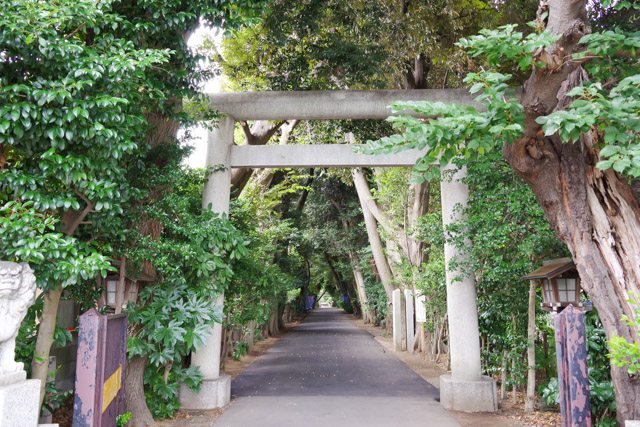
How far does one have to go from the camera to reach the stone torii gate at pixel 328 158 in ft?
24.7

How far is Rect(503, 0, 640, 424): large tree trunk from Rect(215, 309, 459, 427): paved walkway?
3178mm

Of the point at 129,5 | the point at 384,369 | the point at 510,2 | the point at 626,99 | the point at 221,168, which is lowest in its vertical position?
the point at 384,369

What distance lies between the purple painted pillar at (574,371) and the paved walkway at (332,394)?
114 inches

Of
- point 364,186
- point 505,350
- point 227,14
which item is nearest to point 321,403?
point 505,350

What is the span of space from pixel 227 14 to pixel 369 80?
12.5 feet

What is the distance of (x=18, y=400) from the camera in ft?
11.5

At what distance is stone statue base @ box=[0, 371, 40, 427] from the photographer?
3.36 meters

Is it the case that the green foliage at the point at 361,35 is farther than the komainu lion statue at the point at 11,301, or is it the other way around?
the green foliage at the point at 361,35

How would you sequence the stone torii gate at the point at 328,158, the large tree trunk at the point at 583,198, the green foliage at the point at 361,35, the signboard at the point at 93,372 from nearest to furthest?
1. the signboard at the point at 93,372
2. the large tree trunk at the point at 583,198
3. the stone torii gate at the point at 328,158
4. the green foliage at the point at 361,35

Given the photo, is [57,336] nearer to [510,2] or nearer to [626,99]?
[626,99]

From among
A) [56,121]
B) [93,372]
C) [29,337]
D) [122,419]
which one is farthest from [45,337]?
[56,121]

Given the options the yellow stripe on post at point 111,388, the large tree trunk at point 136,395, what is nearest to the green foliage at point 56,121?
the yellow stripe on post at point 111,388

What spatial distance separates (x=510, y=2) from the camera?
8750mm

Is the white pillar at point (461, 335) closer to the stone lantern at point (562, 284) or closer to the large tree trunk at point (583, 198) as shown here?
the stone lantern at point (562, 284)
